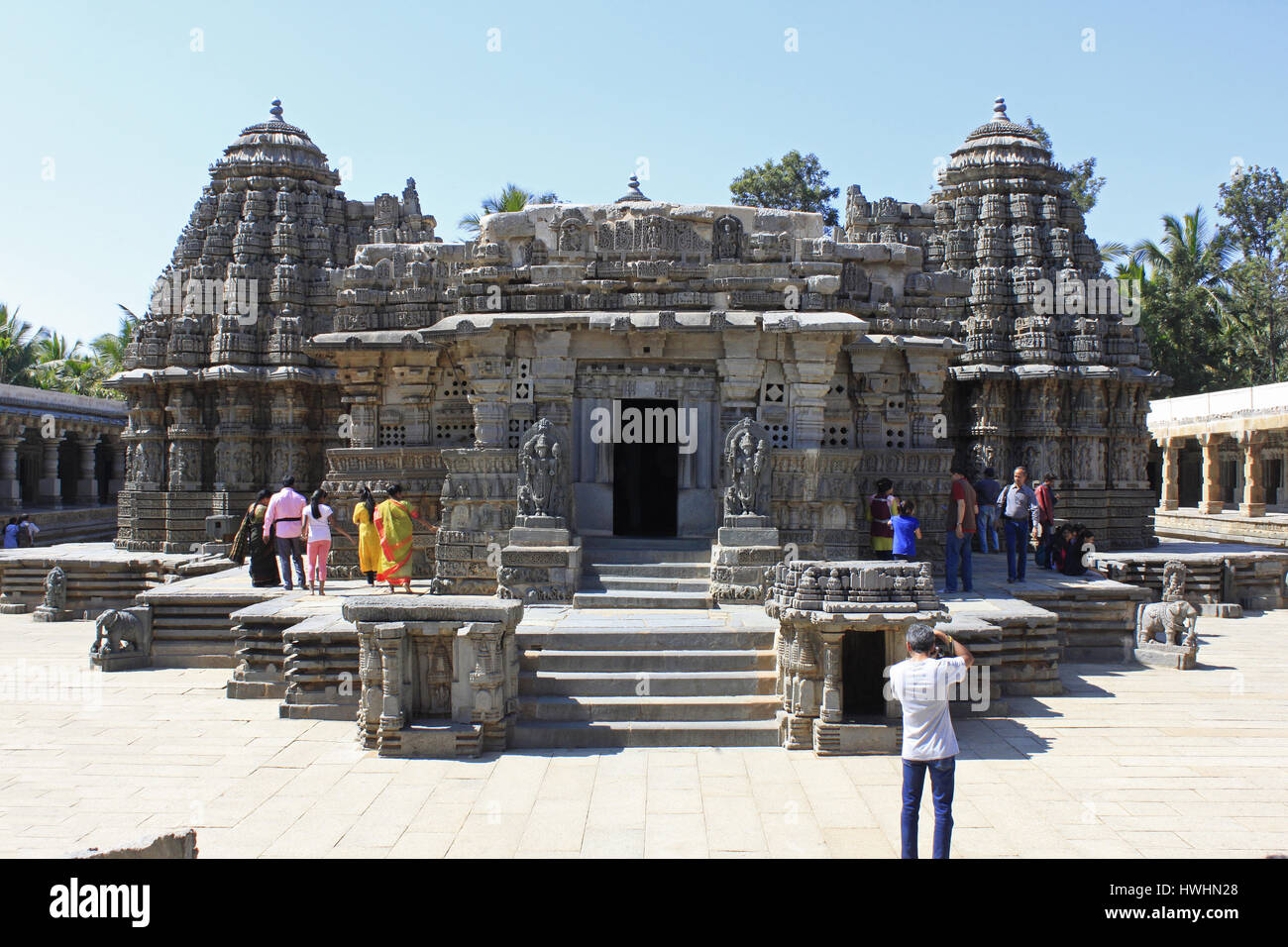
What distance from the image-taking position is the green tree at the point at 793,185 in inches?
1264

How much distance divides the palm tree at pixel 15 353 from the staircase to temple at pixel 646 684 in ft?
108

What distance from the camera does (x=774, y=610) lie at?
769 centimetres

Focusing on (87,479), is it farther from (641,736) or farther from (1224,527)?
(1224,527)

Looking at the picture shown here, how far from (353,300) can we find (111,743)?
702 cm

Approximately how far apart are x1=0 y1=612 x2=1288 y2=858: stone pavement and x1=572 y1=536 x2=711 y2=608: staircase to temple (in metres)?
2.78

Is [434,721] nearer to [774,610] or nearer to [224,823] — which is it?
[224,823]

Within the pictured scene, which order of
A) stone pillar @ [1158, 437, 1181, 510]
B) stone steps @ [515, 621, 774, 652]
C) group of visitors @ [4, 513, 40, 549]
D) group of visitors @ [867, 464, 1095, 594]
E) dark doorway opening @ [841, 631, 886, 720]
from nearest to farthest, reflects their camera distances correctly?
dark doorway opening @ [841, 631, 886, 720], stone steps @ [515, 621, 774, 652], group of visitors @ [867, 464, 1095, 594], group of visitors @ [4, 513, 40, 549], stone pillar @ [1158, 437, 1181, 510]

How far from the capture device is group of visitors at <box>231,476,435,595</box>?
1020cm

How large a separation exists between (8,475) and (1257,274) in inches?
1476

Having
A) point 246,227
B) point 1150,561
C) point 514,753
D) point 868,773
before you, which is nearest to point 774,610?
point 868,773

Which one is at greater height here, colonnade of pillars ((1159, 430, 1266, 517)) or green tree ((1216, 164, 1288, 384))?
green tree ((1216, 164, 1288, 384))

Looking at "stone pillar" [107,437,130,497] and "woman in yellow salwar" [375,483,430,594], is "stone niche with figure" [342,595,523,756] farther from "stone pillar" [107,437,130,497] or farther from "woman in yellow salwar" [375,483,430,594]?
"stone pillar" [107,437,130,497]

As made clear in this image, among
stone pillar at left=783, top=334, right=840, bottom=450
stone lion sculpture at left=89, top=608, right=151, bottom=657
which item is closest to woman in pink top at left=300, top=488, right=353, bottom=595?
stone lion sculpture at left=89, top=608, right=151, bottom=657

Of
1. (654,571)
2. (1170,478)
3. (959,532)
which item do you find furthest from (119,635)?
(1170,478)
